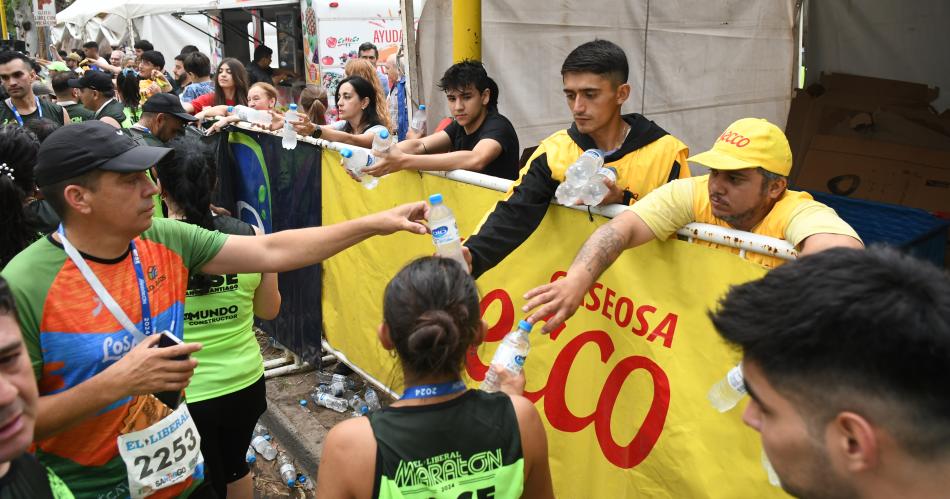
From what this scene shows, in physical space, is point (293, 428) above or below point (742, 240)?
below

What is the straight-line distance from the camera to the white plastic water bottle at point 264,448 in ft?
16.7

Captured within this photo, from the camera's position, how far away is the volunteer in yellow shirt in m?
2.81

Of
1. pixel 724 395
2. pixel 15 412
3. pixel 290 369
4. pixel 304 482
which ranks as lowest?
pixel 304 482

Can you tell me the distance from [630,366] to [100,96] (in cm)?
788

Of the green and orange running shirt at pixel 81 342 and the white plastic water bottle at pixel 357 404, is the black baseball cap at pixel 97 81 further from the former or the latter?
the green and orange running shirt at pixel 81 342

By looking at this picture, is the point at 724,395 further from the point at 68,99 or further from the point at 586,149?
the point at 68,99

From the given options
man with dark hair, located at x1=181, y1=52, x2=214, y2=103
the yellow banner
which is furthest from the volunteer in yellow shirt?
man with dark hair, located at x1=181, y1=52, x2=214, y2=103

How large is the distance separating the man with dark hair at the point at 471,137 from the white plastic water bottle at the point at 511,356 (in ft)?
6.43

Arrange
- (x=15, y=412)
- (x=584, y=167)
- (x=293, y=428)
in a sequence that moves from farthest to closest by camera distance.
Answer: (x=293, y=428) < (x=584, y=167) < (x=15, y=412)

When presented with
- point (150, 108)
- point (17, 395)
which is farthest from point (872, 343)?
point (150, 108)

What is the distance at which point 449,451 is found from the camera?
1.91 m

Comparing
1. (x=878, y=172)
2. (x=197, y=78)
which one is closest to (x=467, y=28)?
(x=878, y=172)

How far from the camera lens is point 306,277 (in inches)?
238

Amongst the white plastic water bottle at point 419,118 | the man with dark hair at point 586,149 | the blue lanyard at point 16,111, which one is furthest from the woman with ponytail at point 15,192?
the blue lanyard at point 16,111
